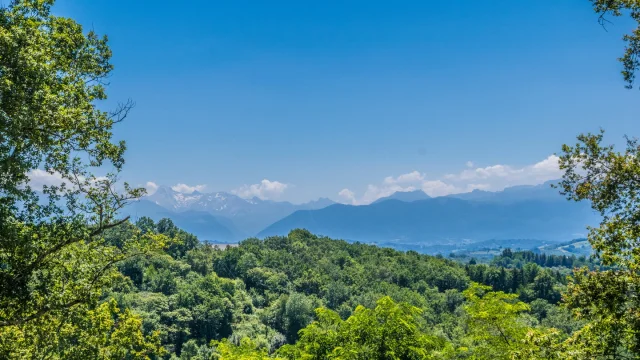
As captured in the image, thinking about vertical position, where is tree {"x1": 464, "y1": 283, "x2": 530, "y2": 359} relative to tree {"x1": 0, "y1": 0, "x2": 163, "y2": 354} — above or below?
below

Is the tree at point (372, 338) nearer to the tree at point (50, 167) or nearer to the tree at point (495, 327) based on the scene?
the tree at point (495, 327)

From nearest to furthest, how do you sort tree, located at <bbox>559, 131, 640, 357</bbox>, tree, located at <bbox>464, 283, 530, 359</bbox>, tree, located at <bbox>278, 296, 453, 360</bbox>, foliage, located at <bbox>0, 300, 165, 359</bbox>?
tree, located at <bbox>559, 131, 640, 357</bbox> < foliage, located at <bbox>0, 300, 165, 359</bbox> < tree, located at <bbox>278, 296, 453, 360</bbox> < tree, located at <bbox>464, 283, 530, 359</bbox>

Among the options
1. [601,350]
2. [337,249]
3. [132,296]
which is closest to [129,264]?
[132,296]

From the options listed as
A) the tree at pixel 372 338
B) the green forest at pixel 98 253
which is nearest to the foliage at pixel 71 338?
the green forest at pixel 98 253

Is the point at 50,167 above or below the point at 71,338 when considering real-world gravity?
above

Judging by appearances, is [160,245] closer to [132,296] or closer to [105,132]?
[105,132]

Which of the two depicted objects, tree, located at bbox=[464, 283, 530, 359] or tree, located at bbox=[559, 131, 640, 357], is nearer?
tree, located at bbox=[559, 131, 640, 357]

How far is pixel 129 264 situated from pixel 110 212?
73.6 metres

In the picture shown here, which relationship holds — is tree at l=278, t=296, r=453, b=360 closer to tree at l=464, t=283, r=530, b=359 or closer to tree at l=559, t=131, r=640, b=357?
tree at l=464, t=283, r=530, b=359

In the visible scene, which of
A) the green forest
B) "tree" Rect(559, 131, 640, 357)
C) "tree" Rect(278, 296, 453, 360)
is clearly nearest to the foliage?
the green forest

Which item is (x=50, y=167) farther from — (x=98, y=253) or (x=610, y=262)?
(x=610, y=262)

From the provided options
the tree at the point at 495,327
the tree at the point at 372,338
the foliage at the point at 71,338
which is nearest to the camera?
the foliage at the point at 71,338

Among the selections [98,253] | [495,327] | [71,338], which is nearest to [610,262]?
[495,327]

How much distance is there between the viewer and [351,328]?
42.1 feet
